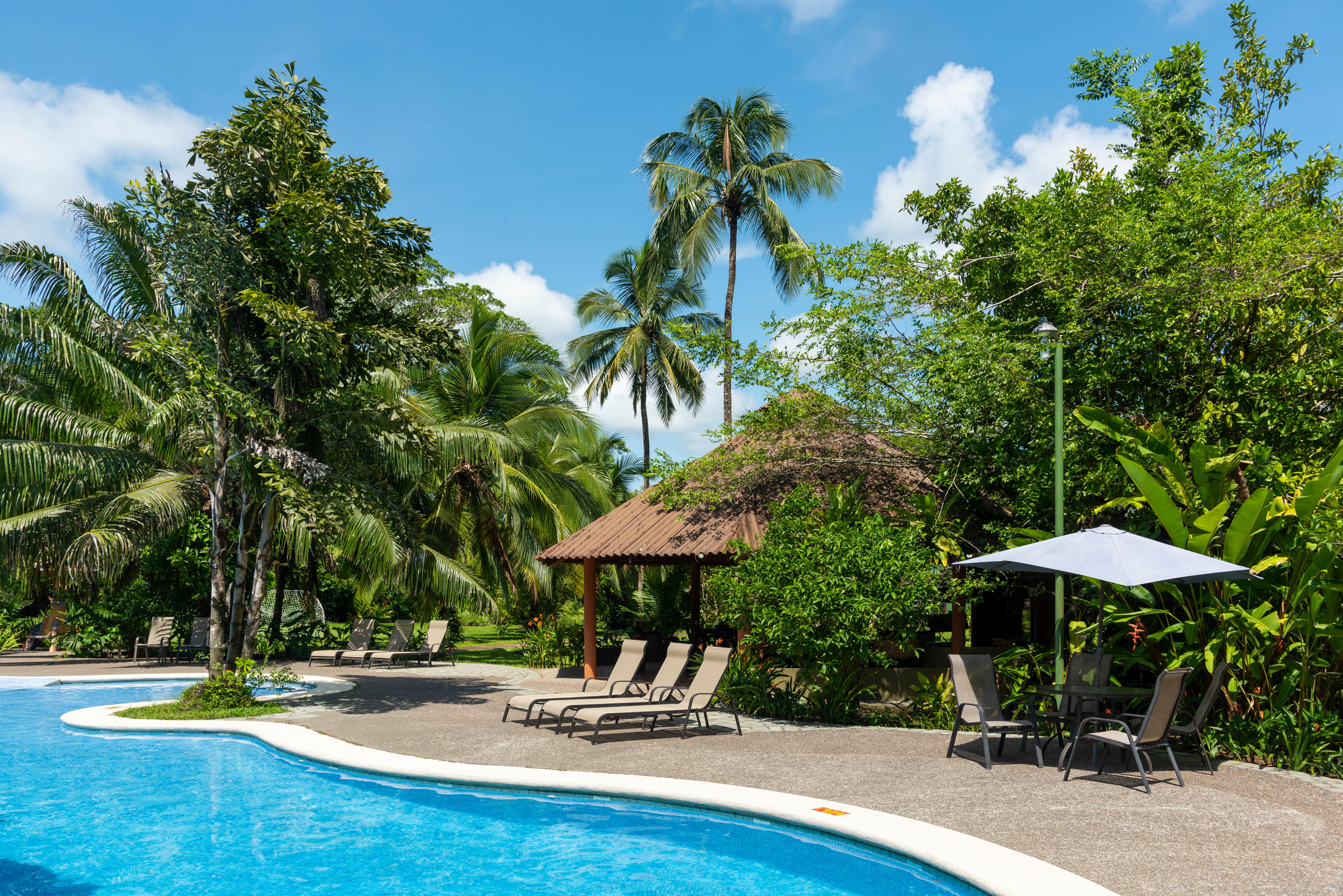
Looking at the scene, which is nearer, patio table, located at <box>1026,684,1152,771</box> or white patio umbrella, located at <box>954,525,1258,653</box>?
white patio umbrella, located at <box>954,525,1258,653</box>

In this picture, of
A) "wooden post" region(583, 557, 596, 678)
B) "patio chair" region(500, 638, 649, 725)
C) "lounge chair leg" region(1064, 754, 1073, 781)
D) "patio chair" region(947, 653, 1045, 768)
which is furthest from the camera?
"wooden post" region(583, 557, 596, 678)

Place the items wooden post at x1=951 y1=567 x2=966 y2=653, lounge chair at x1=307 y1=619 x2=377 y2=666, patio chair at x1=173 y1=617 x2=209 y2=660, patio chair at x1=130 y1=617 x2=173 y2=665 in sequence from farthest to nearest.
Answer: lounge chair at x1=307 y1=619 x2=377 y2=666, patio chair at x1=173 y1=617 x2=209 y2=660, patio chair at x1=130 y1=617 x2=173 y2=665, wooden post at x1=951 y1=567 x2=966 y2=653

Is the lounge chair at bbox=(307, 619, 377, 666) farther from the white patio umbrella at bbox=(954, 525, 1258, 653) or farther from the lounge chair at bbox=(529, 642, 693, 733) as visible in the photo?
the white patio umbrella at bbox=(954, 525, 1258, 653)

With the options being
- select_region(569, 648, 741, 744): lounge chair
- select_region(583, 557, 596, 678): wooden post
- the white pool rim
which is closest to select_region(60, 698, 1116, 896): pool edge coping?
the white pool rim

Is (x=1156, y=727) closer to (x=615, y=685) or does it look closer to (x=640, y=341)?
(x=615, y=685)

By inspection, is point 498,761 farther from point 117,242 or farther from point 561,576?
point 561,576

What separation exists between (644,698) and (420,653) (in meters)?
9.02

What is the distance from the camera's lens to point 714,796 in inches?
278

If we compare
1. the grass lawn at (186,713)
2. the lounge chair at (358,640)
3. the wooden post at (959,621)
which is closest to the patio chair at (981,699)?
the wooden post at (959,621)

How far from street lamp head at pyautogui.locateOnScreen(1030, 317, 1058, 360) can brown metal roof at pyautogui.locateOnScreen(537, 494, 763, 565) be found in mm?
4501

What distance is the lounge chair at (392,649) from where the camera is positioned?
60.3ft

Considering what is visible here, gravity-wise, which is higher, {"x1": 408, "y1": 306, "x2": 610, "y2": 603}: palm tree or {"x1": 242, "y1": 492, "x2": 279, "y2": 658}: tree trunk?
{"x1": 408, "y1": 306, "x2": 610, "y2": 603}: palm tree

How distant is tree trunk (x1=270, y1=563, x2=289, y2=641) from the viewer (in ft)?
63.5

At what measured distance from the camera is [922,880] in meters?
5.40
